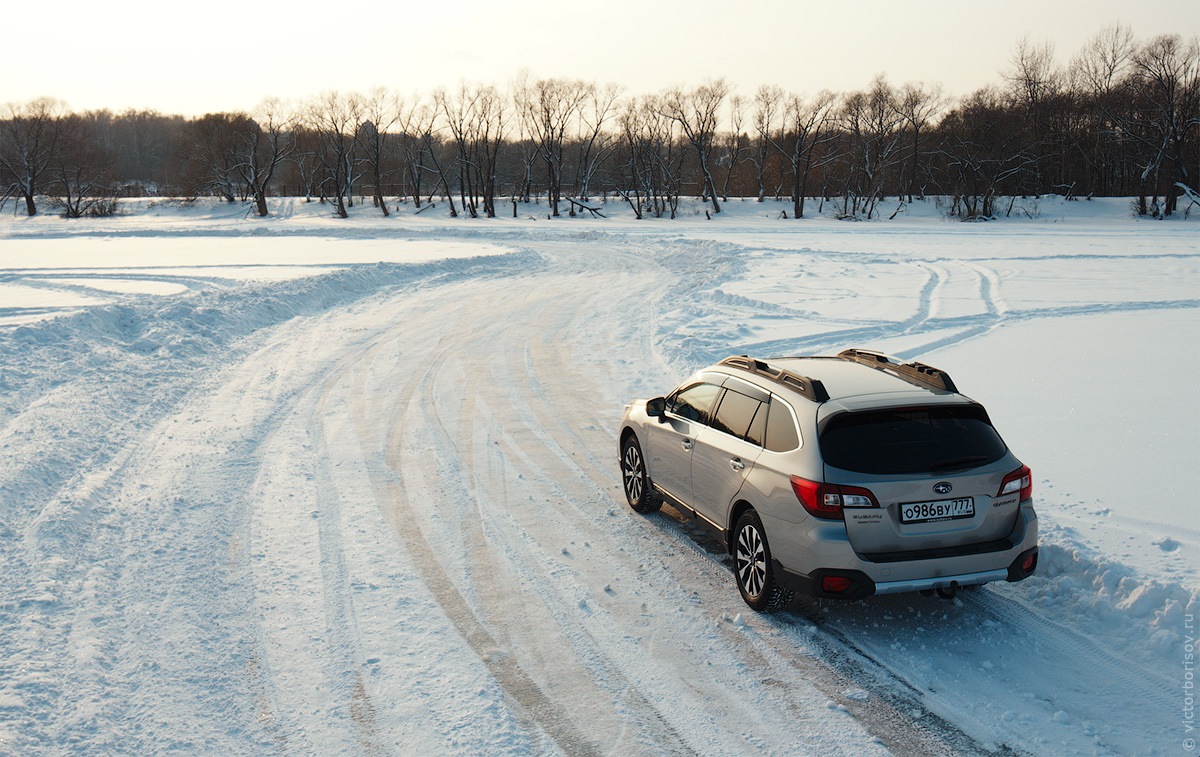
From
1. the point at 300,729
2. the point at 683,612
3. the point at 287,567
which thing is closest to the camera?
the point at 300,729

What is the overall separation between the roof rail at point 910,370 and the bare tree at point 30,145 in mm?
90202

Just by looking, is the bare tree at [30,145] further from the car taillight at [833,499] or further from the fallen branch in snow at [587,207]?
the car taillight at [833,499]

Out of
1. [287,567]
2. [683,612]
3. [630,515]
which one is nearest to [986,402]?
[630,515]

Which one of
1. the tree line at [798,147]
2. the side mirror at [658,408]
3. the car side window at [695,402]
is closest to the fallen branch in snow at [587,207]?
the tree line at [798,147]

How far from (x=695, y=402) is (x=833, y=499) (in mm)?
2107

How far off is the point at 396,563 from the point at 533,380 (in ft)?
22.1

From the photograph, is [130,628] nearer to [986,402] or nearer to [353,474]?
[353,474]

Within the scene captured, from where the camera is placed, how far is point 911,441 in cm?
537

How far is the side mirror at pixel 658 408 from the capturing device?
24.3 feet

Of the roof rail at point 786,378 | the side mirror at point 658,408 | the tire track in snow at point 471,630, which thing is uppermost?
the roof rail at point 786,378

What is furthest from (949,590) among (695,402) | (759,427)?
(695,402)

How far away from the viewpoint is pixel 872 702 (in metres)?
4.67

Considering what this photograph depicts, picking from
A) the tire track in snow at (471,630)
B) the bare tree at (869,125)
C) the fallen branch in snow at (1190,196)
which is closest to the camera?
the tire track in snow at (471,630)

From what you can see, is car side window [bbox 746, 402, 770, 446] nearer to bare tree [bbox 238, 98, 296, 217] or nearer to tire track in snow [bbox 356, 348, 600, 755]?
tire track in snow [bbox 356, 348, 600, 755]
